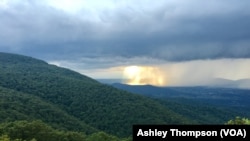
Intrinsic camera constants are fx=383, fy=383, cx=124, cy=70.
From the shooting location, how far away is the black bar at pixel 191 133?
15.1m

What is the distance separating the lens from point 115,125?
180 metres

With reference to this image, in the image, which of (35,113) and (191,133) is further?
(35,113)

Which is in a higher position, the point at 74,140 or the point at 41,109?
the point at 41,109

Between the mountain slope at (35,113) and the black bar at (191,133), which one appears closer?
the black bar at (191,133)

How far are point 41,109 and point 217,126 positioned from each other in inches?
6362

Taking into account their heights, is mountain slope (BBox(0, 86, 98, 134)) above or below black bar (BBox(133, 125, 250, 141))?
above

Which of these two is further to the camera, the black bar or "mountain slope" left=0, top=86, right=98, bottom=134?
"mountain slope" left=0, top=86, right=98, bottom=134

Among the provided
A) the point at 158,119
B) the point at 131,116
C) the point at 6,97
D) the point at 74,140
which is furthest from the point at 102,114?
the point at 74,140

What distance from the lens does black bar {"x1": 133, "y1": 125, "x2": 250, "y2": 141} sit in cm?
1507

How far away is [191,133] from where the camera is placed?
15.2 metres

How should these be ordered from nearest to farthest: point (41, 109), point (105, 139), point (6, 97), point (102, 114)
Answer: point (105, 139), point (41, 109), point (6, 97), point (102, 114)

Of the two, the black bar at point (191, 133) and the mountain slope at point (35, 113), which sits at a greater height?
the mountain slope at point (35, 113)

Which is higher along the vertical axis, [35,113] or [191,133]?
[35,113]

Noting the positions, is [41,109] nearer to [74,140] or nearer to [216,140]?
[74,140]
